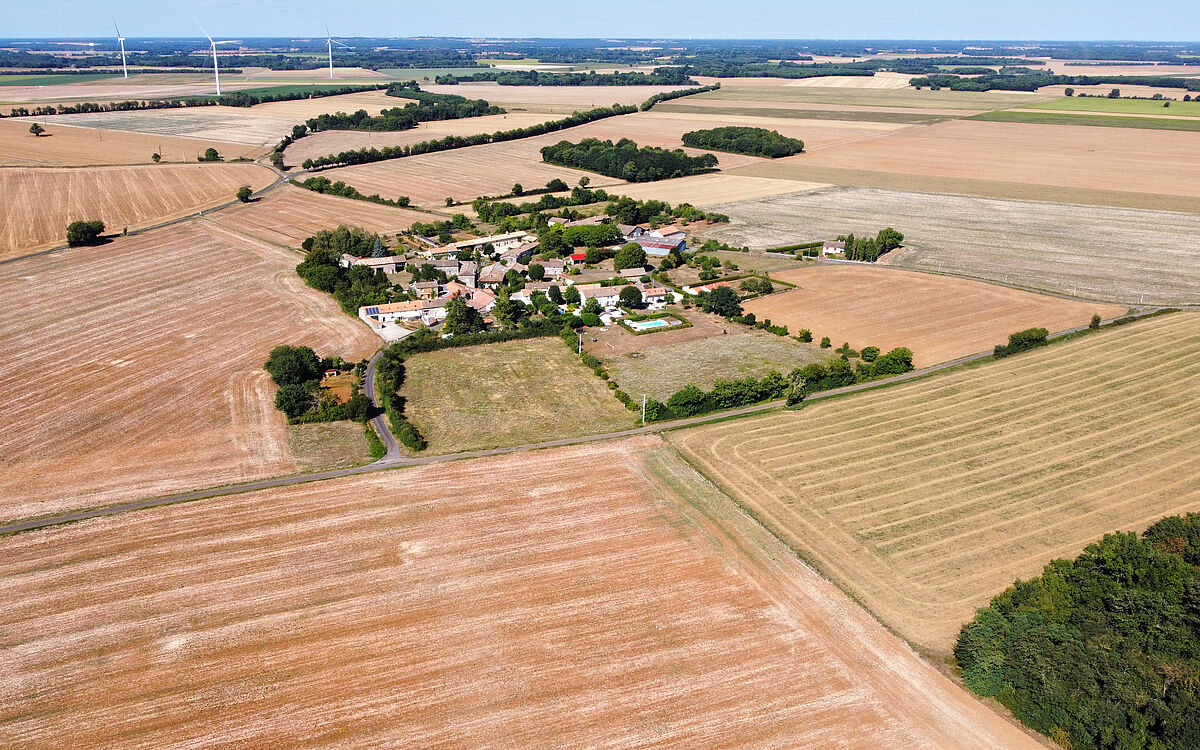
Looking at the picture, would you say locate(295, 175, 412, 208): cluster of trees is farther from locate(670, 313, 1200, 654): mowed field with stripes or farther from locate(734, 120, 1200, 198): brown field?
locate(670, 313, 1200, 654): mowed field with stripes

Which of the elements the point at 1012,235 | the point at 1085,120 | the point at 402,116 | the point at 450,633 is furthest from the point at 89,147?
the point at 1085,120

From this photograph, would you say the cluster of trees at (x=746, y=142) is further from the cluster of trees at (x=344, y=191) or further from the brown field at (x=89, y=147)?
the brown field at (x=89, y=147)

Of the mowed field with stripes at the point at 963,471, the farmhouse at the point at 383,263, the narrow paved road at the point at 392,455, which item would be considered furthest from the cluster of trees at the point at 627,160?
the mowed field with stripes at the point at 963,471

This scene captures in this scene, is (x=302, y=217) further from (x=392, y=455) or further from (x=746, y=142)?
(x=746, y=142)

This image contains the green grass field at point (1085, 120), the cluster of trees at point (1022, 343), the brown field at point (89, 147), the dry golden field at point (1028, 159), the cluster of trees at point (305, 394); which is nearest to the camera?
the cluster of trees at point (305, 394)

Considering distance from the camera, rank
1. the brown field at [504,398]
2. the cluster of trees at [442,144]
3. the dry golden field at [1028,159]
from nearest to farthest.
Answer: the brown field at [504,398] → the dry golden field at [1028,159] → the cluster of trees at [442,144]

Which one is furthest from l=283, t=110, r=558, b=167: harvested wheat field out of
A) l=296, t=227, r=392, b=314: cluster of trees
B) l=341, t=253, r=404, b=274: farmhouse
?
l=341, t=253, r=404, b=274: farmhouse
